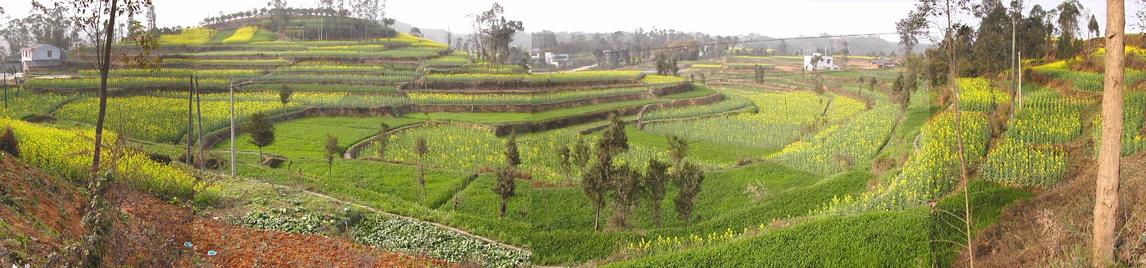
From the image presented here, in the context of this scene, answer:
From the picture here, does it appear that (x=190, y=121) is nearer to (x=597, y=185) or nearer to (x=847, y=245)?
(x=597, y=185)

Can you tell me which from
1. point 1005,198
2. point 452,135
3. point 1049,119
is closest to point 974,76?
point 1049,119

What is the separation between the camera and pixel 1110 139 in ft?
20.2

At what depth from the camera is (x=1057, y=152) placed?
34.1ft

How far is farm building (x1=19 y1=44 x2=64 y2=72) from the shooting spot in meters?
12.5

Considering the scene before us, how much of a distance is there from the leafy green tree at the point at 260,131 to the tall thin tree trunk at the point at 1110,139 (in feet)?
32.5

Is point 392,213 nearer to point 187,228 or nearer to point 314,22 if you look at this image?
point 187,228

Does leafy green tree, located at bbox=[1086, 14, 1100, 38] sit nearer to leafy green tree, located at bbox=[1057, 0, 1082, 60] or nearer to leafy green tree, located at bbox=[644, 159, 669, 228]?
leafy green tree, located at bbox=[1057, 0, 1082, 60]

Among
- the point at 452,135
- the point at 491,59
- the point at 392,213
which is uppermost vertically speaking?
the point at 491,59

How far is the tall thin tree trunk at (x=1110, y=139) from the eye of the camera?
19.9 ft

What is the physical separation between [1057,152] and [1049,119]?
2.19m

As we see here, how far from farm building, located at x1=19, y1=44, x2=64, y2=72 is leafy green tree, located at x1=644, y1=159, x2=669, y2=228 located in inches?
374

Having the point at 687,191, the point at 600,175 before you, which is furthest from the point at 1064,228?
the point at 600,175

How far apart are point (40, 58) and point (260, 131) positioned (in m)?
4.45

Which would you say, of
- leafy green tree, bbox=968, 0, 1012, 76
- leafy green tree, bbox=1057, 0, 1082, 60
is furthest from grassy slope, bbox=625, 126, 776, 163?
leafy green tree, bbox=1057, 0, 1082, 60
